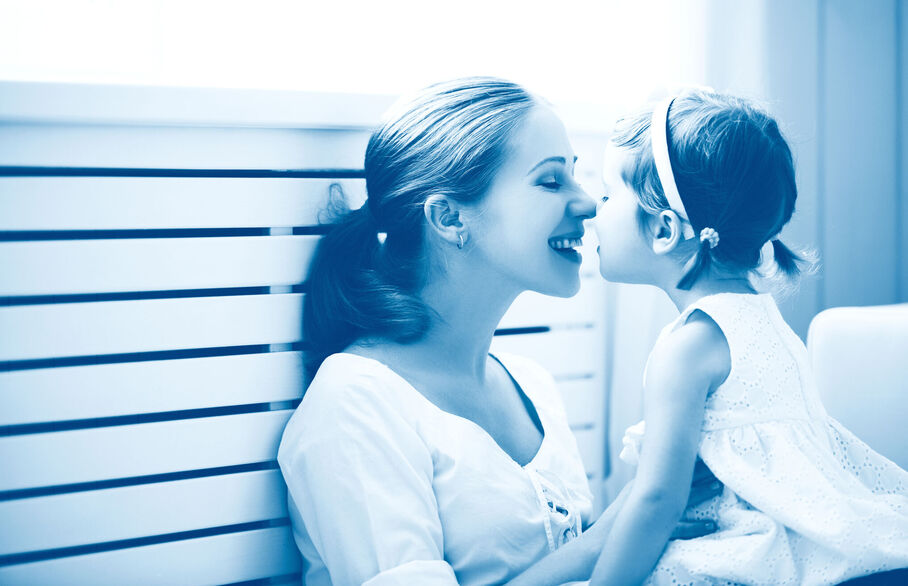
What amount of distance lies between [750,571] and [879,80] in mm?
1152

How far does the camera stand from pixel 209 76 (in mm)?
1553

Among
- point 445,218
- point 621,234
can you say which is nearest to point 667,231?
point 621,234

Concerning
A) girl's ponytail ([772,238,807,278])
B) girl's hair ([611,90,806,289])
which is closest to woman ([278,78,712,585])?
girl's hair ([611,90,806,289])

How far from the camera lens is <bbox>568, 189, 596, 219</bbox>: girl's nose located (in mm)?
1079

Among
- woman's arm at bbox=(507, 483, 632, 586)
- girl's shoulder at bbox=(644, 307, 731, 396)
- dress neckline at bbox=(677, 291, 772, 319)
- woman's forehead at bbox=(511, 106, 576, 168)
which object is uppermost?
woman's forehead at bbox=(511, 106, 576, 168)

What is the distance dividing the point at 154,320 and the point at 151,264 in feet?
0.22

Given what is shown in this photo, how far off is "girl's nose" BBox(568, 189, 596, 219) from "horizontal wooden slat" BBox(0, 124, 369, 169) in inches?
11.8

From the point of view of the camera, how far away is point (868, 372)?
1263 mm

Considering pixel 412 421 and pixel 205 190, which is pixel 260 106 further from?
pixel 412 421

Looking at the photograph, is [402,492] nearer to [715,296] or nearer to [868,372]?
[715,296]

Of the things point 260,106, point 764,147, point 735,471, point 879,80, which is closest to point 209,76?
point 260,106

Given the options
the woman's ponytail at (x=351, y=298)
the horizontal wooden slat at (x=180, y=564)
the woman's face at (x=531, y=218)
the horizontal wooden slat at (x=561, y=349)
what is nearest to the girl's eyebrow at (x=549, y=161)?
the woman's face at (x=531, y=218)

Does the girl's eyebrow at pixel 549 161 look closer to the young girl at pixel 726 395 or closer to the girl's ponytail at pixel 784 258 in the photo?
the young girl at pixel 726 395

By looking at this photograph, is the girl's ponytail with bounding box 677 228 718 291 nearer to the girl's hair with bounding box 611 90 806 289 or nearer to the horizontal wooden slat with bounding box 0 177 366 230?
the girl's hair with bounding box 611 90 806 289
